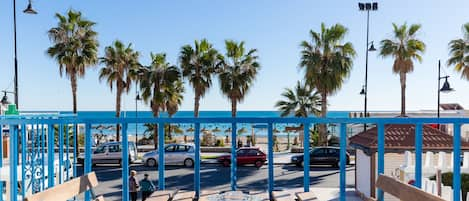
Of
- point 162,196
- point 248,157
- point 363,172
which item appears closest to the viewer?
point 162,196

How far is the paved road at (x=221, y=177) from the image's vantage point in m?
14.1

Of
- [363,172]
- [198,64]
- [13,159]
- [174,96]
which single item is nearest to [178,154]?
[198,64]

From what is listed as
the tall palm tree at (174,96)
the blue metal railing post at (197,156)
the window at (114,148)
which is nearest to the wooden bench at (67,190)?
the blue metal railing post at (197,156)

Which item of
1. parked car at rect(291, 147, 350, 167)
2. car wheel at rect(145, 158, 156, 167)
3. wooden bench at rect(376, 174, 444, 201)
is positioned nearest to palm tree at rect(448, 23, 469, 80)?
parked car at rect(291, 147, 350, 167)

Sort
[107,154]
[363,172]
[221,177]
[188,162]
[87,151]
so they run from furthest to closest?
[188,162] → [107,154] → [221,177] → [363,172] → [87,151]

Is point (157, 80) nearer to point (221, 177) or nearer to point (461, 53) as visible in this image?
point (221, 177)

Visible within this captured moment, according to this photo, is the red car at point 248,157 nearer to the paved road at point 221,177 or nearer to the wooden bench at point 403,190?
the paved road at point 221,177

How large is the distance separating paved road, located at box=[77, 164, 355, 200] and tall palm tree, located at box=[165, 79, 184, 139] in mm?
5281

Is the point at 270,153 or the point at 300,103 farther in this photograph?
the point at 300,103

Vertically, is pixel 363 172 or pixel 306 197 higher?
pixel 306 197

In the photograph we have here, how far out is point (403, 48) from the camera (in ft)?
73.5

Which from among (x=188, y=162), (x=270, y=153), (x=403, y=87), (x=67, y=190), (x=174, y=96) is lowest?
(x=188, y=162)

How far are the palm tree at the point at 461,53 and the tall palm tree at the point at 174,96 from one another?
16779 millimetres

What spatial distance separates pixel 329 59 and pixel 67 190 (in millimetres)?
19116
